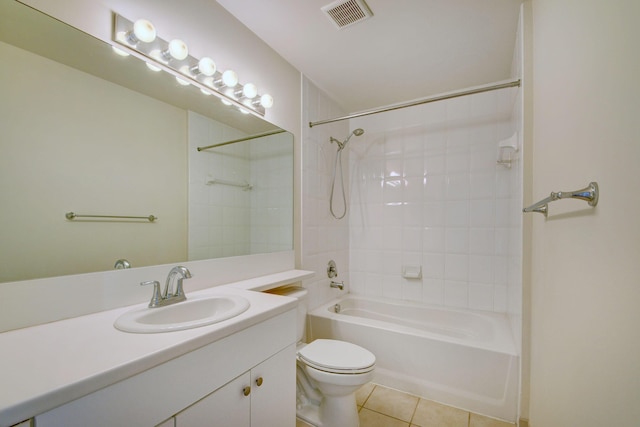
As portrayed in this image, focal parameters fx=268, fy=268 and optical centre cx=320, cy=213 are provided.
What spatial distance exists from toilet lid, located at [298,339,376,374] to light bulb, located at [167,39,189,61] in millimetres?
1607

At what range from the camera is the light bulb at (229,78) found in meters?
1.44

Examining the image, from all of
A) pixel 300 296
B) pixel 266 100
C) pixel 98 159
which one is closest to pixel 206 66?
pixel 266 100

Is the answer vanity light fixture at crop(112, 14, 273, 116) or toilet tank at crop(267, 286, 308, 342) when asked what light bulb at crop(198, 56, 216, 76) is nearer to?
vanity light fixture at crop(112, 14, 273, 116)

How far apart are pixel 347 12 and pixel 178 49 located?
900 millimetres

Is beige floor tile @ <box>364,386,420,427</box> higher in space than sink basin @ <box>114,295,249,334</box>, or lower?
lower

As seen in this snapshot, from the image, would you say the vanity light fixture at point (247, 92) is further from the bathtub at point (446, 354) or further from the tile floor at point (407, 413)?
the tile floor at point (407, 413)

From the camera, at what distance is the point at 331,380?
53.3 inches

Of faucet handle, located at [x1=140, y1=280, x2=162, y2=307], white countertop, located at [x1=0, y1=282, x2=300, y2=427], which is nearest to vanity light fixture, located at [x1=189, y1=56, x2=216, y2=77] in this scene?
faucet handle, located at [x1=140, y1=280, x2=162, y2=307]

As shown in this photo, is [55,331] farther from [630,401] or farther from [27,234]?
[630,401]

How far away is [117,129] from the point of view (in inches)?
42.1

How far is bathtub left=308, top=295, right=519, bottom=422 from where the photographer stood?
1544 mm

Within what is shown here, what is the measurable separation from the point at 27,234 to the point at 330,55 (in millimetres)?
1821

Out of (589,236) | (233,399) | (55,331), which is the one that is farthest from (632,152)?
(55,331)

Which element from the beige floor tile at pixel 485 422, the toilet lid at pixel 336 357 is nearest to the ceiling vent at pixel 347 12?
the toilet lid at pixel 336 357
